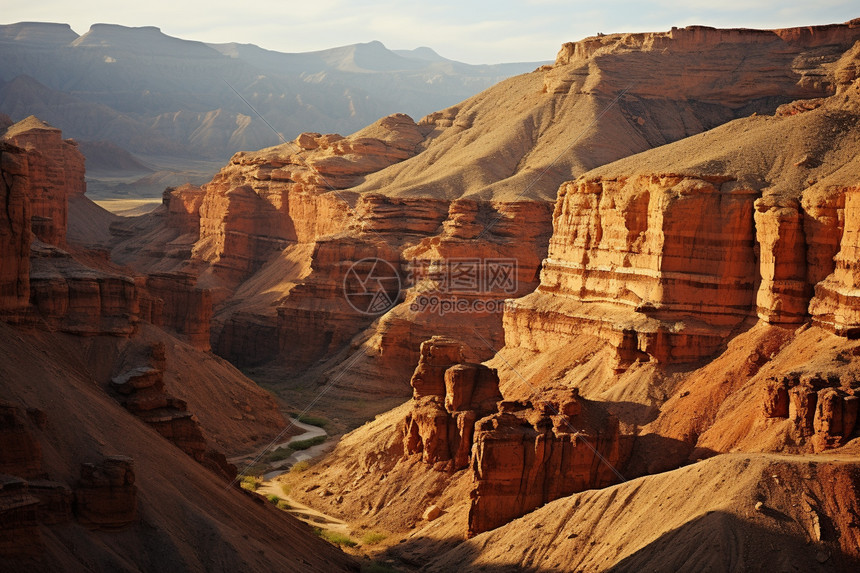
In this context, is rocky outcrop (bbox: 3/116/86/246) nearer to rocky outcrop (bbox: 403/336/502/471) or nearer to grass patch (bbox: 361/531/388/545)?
rocky outcrop (bbox: 403/336/502/471)

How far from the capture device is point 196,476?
1357 inches

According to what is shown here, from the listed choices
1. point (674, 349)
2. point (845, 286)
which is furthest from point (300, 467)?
point (845, 286)

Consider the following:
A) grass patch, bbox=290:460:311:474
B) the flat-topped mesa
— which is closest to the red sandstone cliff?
grass patch, bbox=290:460:311:474

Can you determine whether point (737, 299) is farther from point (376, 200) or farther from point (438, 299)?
point (376, 200)

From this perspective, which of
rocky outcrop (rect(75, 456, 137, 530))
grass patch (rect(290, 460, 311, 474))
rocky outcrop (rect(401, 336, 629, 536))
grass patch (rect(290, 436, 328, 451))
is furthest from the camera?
grass patch (rect(290, 436, 328, 451))

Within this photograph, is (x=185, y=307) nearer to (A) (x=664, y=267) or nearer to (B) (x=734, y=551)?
(A) (x=664, y=267)

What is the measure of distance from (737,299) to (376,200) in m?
45.6

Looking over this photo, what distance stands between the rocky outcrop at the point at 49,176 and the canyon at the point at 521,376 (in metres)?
1.66

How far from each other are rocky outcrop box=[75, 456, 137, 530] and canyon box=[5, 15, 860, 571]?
6cm

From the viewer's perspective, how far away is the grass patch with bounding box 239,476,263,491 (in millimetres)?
49781

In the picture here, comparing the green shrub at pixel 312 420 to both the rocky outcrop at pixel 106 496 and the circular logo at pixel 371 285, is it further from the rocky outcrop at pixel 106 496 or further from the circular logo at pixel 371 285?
the rocky outcrop at pixel 106 496

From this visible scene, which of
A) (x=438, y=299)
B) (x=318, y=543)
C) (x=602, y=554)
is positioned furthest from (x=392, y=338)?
(x=602, y=554)

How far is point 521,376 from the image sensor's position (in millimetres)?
51344

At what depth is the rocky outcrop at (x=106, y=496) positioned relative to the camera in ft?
95.0
